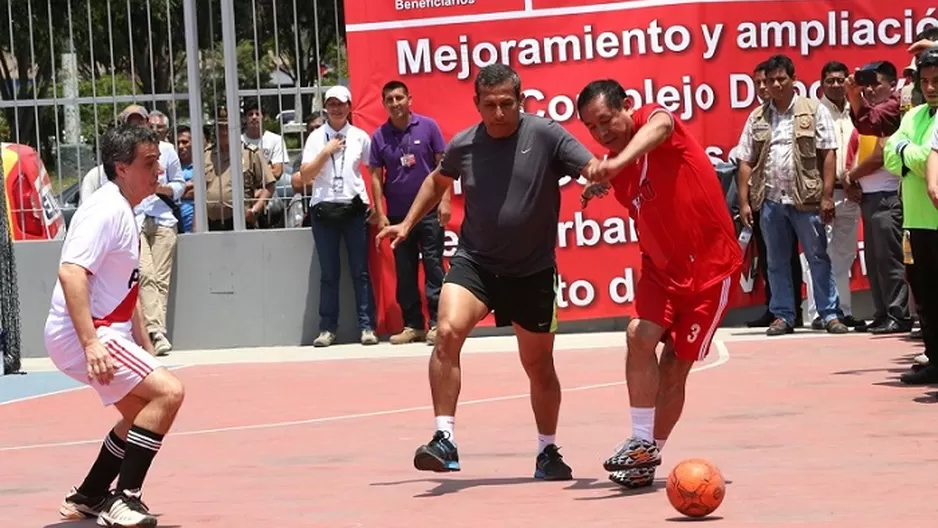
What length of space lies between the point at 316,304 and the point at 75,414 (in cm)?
438

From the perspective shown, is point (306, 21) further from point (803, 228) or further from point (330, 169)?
point (803, 228)

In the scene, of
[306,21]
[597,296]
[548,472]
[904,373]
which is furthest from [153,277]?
[548,472]

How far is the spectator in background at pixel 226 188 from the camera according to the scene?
17125mm

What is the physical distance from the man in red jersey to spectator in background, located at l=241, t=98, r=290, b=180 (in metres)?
8.71

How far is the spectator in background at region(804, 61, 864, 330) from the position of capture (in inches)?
621

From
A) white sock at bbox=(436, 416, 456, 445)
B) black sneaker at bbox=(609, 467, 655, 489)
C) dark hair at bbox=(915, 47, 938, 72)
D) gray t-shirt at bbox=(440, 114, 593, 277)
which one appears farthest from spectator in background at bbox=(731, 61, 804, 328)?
black sneaker at bbox=(609, 467, 655, 489)

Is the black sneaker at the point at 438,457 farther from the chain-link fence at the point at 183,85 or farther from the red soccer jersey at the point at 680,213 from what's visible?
the chain-link fence at the point at 183,85

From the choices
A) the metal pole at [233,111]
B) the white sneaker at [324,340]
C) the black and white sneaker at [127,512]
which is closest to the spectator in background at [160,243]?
the metal pole at [233,111]

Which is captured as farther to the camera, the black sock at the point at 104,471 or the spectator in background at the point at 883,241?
the spectator in background at the point at 883,241

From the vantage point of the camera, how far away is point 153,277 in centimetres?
1667

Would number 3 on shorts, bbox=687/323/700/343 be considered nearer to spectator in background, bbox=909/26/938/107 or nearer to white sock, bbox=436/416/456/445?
white sock, bbox=436/416/456/445

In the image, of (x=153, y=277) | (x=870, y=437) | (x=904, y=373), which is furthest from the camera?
(x=153, y=277)

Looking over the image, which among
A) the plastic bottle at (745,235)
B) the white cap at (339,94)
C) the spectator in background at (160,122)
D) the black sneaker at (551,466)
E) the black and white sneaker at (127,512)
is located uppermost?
the white cap at (339,94)

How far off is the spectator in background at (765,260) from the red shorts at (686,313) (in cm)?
712
